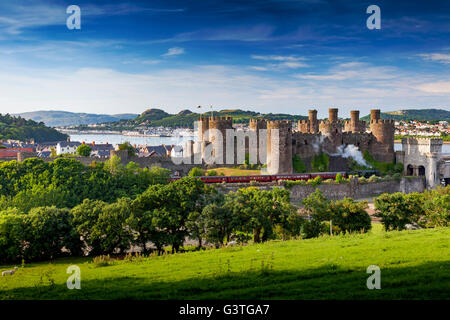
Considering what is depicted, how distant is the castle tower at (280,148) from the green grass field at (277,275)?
31.3 meters

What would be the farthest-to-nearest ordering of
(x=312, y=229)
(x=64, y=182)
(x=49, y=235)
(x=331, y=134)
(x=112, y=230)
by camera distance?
(x=331, y=134) → (x=64, y=182) → (x=312, y=229) → (x=49, y=235) → (x=112, y=230)

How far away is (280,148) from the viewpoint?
5156cm

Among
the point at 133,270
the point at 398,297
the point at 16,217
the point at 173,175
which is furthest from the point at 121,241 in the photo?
the point at 173,175

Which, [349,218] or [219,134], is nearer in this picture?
[349,218]

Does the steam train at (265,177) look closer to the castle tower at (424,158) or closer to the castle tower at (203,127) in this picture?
the castle tower at (203,127)

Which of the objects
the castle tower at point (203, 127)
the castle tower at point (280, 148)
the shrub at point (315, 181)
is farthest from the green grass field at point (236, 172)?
the shrub at point (315, 181)

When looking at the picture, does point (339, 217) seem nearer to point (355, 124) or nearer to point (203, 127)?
point (203, 127)

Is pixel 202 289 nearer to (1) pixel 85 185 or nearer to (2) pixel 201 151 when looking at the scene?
(1) pixel 85 185

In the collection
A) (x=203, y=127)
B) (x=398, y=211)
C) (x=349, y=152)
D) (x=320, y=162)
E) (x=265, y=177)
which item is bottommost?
(x=398, y=211)

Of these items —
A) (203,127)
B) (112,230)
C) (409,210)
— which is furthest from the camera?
(203,127)

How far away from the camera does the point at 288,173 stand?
52062 mm

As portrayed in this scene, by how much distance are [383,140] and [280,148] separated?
1683 centimetres

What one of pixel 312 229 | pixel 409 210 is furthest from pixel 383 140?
pixel 312 229
